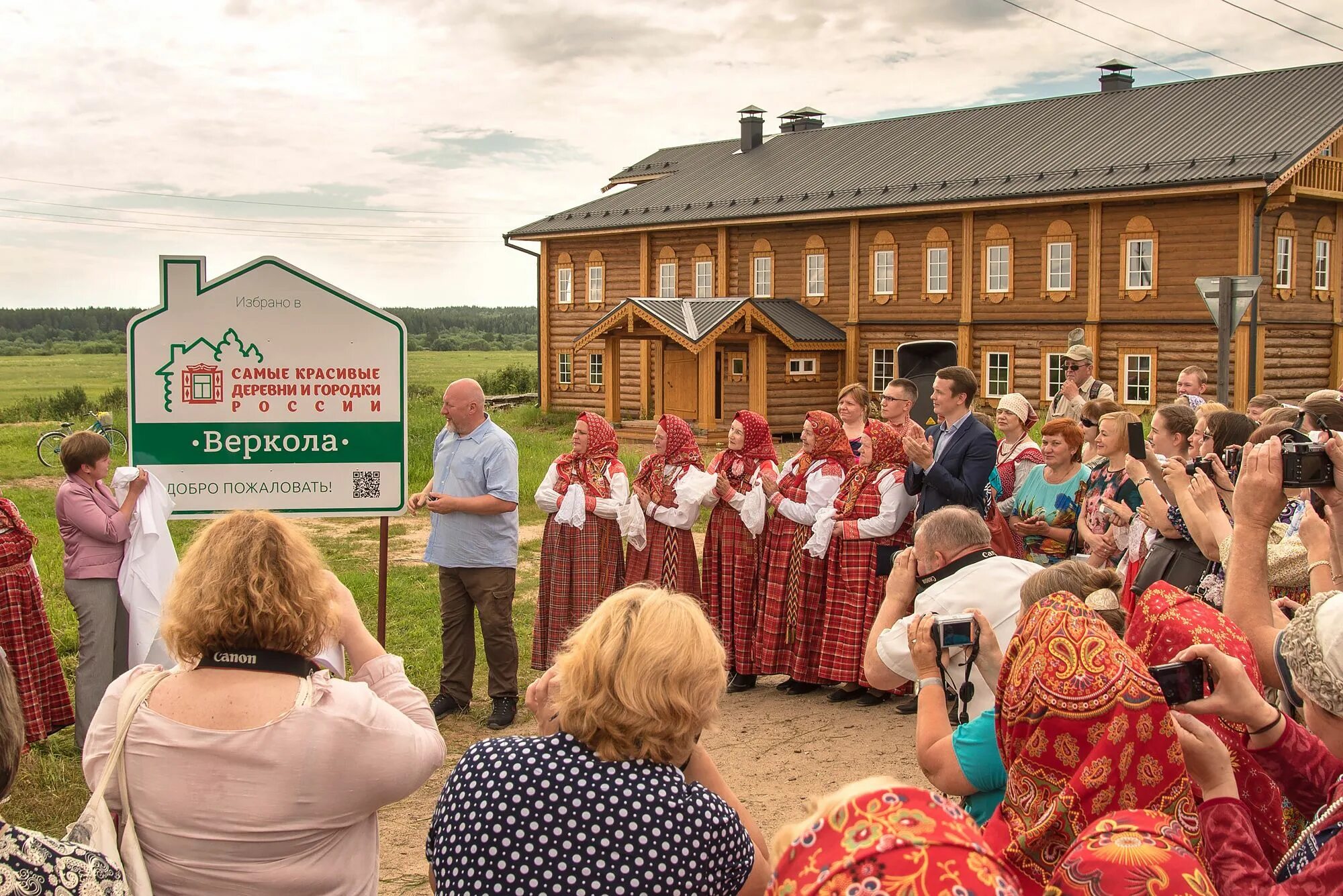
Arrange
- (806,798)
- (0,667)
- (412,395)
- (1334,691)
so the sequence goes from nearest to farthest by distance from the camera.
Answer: (1334,691) < (0,667) < (806,798) < (412,395)

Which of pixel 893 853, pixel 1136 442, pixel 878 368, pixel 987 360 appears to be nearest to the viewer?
pixel 893 853

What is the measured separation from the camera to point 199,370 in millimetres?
5910

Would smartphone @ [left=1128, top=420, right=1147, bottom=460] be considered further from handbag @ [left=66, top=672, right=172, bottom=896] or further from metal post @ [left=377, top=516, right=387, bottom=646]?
handbag @ [left=66, top=672, right=172, bottom=896]

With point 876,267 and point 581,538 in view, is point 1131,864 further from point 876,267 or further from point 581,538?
point 876,267

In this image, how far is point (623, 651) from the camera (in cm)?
242

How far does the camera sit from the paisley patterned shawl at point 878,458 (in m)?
7.35

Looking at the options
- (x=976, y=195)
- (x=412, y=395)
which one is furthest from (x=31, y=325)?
(x=976, y=195)

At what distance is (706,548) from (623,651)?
19.0 feet

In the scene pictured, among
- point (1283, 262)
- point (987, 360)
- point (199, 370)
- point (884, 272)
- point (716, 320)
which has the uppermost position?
point (884, 272)

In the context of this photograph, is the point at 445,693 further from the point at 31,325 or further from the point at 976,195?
the point at 31,325

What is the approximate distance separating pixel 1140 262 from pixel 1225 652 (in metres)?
23.0

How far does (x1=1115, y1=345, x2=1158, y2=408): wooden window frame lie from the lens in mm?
23750

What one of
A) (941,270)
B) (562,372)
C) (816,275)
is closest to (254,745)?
(941,270)

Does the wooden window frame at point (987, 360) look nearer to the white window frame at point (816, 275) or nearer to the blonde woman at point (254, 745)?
the white window frame at point (816, 275)
